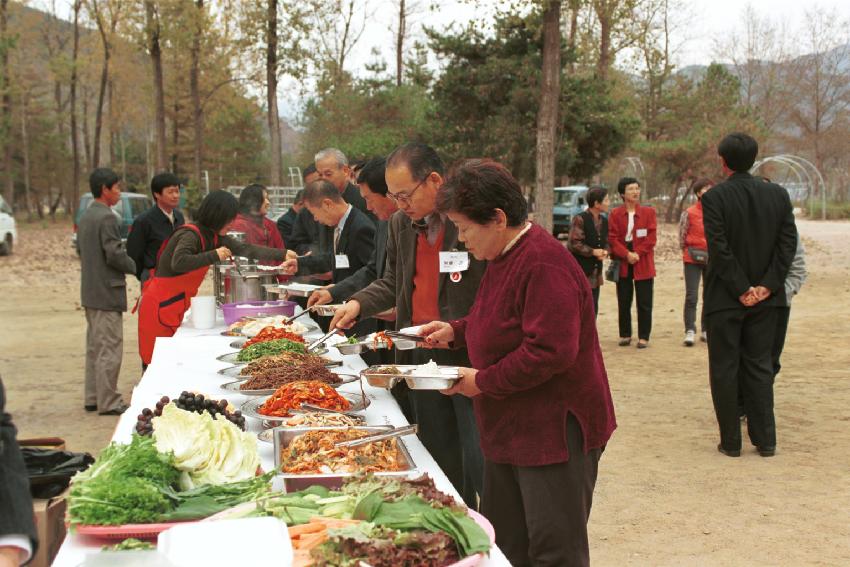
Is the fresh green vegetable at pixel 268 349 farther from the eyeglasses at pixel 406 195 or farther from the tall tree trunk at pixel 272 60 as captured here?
the tall tree trunk at pixel 272 60

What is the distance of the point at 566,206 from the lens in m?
24.2

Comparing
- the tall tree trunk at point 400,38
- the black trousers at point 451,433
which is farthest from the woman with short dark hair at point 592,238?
the tall tree trunk at point 400,38

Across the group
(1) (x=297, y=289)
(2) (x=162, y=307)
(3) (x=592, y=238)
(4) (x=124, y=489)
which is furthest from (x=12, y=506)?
(3) (x=592, y=238)

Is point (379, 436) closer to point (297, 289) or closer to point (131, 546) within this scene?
point (131, 546)

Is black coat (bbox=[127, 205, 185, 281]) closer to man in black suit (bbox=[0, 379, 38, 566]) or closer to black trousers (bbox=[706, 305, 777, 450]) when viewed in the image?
black trousers (bbox=[706, 305, 777, 450])

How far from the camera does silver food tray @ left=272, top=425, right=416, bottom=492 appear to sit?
7.20 feet

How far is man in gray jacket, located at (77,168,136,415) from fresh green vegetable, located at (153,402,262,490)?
4.31 meters

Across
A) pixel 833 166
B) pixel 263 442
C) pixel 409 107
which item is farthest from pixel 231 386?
pixel 833 166

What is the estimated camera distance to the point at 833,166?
146 ft

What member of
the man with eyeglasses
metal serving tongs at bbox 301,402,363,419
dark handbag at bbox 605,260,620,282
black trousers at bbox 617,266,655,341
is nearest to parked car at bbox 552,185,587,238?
black trousers at bbox 617,266,655,341

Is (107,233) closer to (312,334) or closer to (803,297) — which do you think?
(312,334)

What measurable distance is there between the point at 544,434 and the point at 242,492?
0.84 metres

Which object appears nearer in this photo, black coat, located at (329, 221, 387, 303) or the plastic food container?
black coat, located at (329, 221, 387, 303)

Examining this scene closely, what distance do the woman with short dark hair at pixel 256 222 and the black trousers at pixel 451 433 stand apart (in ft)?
12.2
